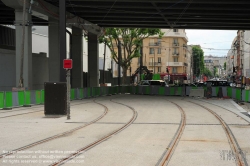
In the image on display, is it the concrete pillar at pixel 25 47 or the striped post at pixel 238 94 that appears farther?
the striped post at pixel 238 94

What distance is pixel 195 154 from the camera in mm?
9211

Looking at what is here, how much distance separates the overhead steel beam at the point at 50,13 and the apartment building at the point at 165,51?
59798 millimetres

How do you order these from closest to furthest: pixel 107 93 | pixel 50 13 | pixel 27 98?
1. pixel 27 98
2. pixel 50 13
3. pixel 107 93

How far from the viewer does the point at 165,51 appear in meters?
108

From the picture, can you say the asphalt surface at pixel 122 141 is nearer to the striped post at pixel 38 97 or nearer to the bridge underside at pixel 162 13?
the striped post at pixel 38 97

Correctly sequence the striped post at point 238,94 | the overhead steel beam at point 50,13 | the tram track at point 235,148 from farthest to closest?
the striped post at point 238,94 < the overhead steel beam at point 50,13 < the tram track at point 235,148

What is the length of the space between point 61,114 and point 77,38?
2763 centimetres

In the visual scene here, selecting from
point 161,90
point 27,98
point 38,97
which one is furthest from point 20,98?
point 161,90

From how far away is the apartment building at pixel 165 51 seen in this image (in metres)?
107

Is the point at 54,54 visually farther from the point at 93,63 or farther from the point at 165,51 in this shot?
the point at 165,51

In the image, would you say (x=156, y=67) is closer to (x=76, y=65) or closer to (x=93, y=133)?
(x=76, y=65)

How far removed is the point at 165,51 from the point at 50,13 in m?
75.7

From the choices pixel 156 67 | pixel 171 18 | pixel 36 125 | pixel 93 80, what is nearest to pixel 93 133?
pixel 36 125

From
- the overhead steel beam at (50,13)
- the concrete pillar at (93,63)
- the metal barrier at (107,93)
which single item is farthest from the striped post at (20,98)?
the concrete pillar at (93,63)
